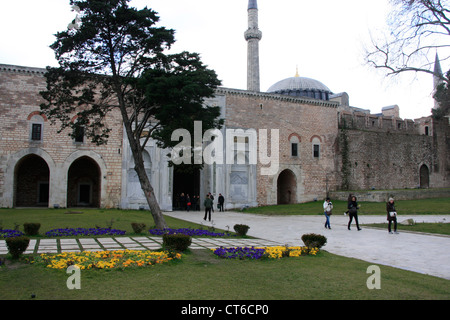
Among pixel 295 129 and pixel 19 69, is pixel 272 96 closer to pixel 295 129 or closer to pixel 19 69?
pixel 295 129

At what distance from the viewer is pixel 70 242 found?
945 centimetres

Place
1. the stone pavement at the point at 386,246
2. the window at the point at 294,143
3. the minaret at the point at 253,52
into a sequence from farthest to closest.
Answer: the minaret at the point at 253,52, the window at the point at 294,143, the stone pavement at the point at 386,246

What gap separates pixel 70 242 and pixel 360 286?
7.03 m

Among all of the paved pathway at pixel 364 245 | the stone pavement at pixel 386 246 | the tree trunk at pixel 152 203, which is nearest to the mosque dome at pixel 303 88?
the stone pavement at pixel 386 246

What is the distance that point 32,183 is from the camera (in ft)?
82.3

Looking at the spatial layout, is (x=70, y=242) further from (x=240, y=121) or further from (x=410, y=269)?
(x=240, y=121)

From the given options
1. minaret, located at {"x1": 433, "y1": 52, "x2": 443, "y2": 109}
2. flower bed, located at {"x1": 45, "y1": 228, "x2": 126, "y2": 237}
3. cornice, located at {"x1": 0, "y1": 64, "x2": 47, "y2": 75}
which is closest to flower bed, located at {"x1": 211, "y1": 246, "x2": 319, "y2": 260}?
flower bed, located at {"x1": 45, "y1": 228, "x2": 126, "y2": 237}

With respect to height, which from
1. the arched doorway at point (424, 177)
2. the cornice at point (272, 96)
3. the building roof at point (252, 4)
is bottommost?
the arched doorway at point (424, 177)

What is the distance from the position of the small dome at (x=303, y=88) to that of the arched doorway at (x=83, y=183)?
2319 centimetres

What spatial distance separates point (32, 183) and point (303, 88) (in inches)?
1133

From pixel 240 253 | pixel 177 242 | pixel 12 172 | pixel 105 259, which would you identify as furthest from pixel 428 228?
pixel 12 172

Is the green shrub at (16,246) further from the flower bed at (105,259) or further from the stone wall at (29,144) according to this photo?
the stone wall at (29,144)

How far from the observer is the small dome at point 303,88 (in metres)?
41.7

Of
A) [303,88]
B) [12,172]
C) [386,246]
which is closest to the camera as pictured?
[386,246]
